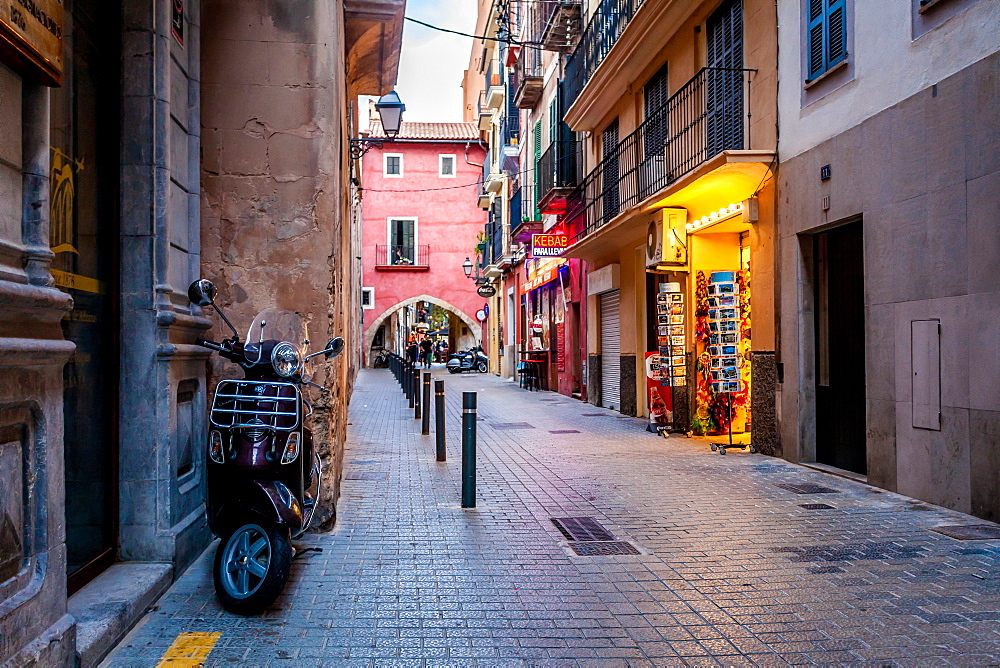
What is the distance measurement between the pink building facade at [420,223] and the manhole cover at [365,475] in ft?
112

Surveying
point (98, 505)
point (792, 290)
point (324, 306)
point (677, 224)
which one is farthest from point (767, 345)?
point (98, 505)

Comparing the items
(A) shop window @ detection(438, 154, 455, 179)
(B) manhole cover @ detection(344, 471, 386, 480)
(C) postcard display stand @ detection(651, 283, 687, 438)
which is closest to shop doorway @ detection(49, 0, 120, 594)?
(B) manhole cover @ detection(344, 471, 386, 480)

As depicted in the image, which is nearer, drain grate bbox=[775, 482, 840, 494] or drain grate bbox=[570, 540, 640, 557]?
drain grate bbox=[570, 540, 640, 557]

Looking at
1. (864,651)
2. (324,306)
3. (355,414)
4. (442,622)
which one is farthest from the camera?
(355,414)

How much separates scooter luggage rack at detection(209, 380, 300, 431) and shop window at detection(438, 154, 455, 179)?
40.7 meters

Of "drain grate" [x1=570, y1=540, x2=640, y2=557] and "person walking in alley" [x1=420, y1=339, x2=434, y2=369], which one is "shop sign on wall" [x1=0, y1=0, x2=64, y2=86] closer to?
"drain grate" [x1=570, y1=540, x2=640, y2=557]

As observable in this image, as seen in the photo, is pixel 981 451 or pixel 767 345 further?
pixel 767 345

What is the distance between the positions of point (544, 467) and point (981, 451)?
455cm

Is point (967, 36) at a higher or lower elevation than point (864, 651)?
higher

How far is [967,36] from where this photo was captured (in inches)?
263

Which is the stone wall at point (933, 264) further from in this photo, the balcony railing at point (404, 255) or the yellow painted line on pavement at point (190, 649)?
the balcony railing at point (404, 255)

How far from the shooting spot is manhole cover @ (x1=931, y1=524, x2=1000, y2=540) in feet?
19.7

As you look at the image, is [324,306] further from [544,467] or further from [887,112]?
[887,112]

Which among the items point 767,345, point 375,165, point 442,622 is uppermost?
point 375,165
